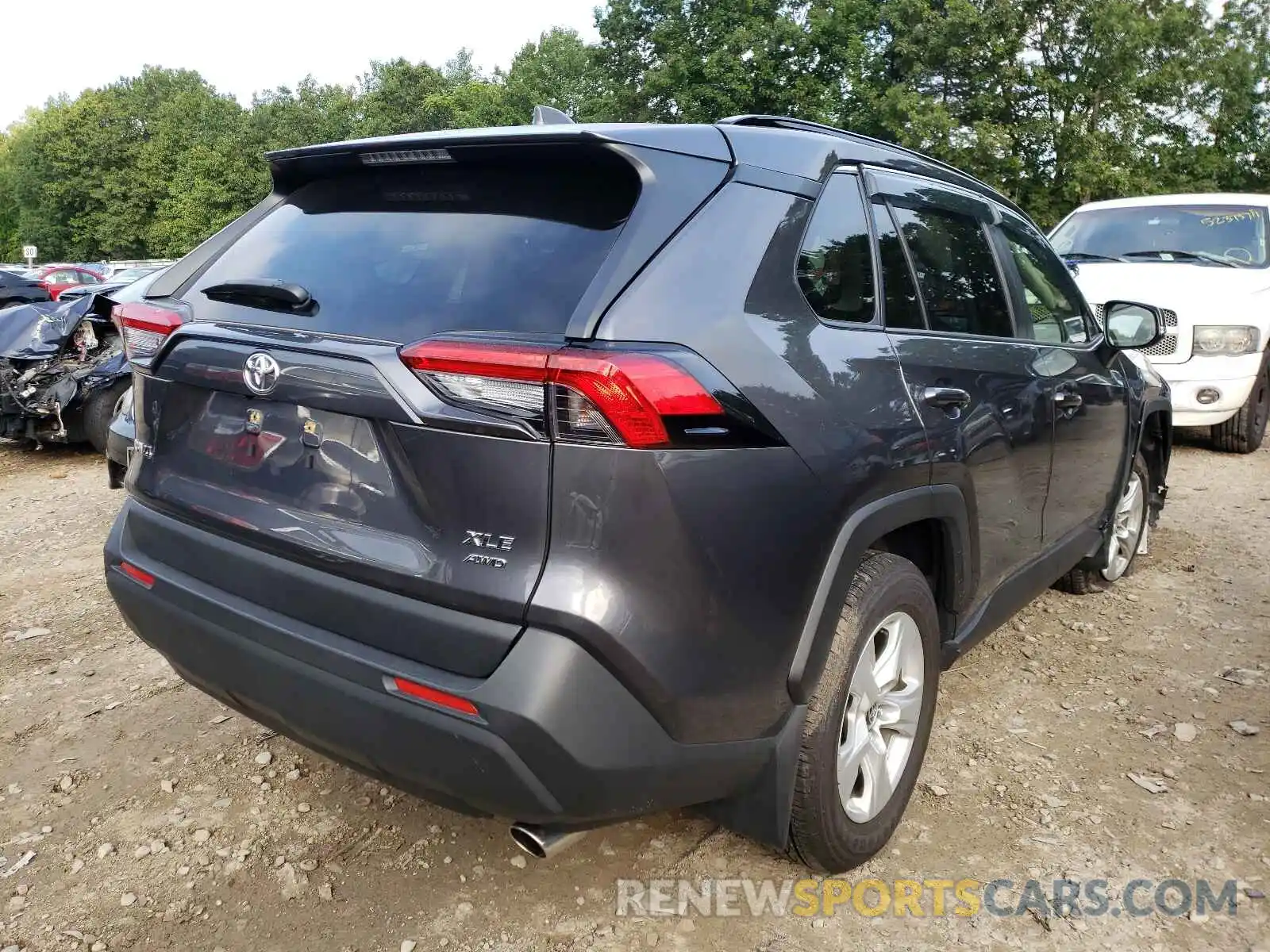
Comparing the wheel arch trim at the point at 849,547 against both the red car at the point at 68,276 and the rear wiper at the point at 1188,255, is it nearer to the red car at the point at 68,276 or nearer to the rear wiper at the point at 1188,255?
the rear wiper at the point at 1188,255

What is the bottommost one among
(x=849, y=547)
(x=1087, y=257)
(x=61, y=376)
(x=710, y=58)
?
(x=61, y=376)

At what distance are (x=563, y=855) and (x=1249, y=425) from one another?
7232 millimetres

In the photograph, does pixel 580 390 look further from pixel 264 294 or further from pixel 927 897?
pixel 927 897

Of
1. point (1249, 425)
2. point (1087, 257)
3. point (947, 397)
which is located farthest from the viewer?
point (1087, 257)

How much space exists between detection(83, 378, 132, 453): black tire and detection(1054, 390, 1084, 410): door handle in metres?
7.03

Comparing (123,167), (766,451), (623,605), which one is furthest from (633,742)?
(123,167)

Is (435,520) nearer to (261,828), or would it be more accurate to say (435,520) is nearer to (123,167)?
(261,828)

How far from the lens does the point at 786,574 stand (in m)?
1.92

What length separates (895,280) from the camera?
250 centimetres

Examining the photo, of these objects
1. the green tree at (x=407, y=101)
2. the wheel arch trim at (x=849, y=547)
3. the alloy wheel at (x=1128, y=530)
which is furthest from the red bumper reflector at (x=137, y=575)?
the green tree at (x=407, y=101)

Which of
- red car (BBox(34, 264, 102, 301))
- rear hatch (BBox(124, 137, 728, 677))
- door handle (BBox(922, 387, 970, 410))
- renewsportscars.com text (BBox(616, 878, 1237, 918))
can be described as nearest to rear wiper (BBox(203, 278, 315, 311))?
rear hatch (BBox(124, 137, 728, 677))

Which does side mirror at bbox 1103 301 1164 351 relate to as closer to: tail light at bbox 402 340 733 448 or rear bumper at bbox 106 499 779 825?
rear bumper at bbox 106 499 779 825

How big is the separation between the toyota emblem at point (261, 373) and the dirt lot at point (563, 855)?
1284 mm

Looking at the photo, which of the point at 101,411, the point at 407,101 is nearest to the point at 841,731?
the point at 101,411
